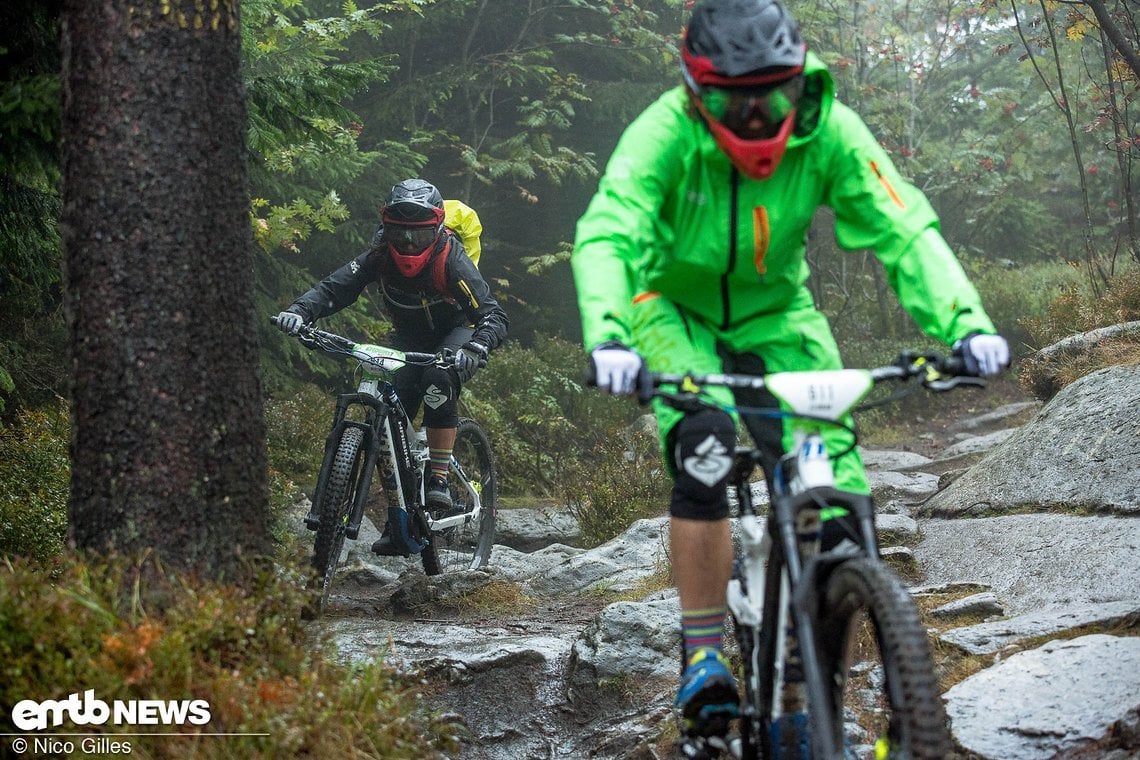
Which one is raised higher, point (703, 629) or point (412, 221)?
point (412, 221)

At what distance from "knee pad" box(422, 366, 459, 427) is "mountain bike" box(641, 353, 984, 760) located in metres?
4.38

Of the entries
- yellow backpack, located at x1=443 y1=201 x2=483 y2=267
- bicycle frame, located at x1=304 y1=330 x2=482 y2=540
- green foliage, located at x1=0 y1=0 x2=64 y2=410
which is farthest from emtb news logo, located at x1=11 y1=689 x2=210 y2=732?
yellow backpack, located at x1=443 y1=201 x2=483 y2=267

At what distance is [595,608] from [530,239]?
956 cm

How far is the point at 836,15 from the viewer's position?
1527 cm

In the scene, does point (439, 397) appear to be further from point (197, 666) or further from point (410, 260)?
point (197, 666)

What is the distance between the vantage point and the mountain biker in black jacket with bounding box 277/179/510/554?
22.0 ft

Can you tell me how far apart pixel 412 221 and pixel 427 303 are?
66 centimetres

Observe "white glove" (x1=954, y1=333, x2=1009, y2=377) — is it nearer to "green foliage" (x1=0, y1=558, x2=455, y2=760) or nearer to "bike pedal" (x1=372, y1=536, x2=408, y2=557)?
"green foliage" (x1=0, y1=558, x2=455, y2=760)

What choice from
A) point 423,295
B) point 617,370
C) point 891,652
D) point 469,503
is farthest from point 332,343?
point 891,652

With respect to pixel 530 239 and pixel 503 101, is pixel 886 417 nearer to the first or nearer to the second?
pixel 530 239

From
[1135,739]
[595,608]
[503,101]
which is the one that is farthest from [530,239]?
[1135,739]

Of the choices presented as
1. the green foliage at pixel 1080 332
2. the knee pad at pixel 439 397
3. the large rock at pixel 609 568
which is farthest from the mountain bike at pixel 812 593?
the green foliage at pixel 1080 332

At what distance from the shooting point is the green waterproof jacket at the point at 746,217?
3057 millimetres

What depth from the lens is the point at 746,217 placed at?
3.18 m
